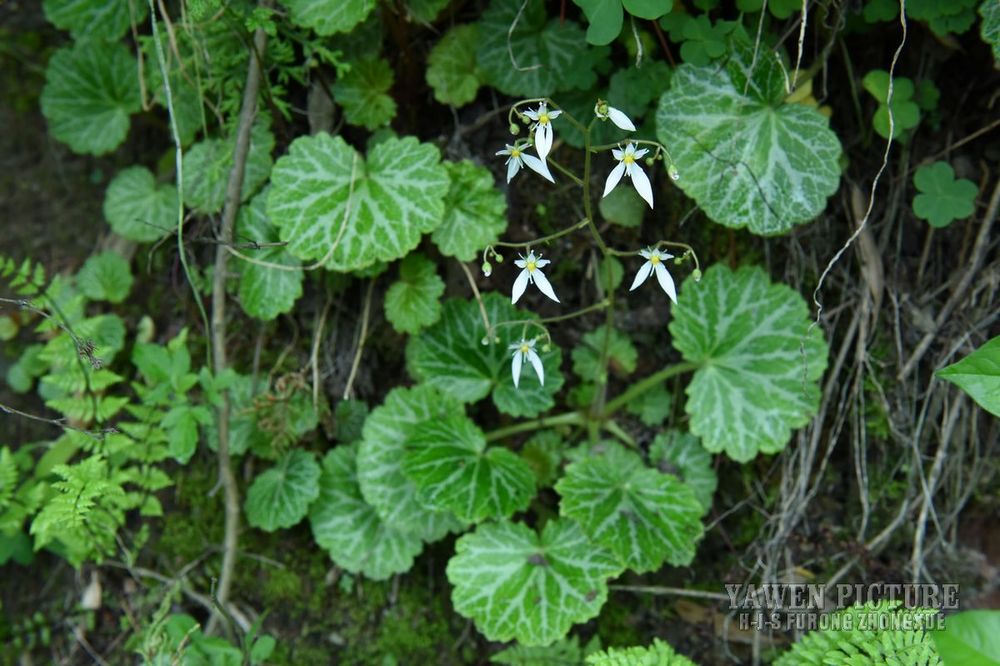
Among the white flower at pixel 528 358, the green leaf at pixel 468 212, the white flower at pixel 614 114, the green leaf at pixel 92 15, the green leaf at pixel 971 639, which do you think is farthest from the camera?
the green leaf at pixel 92 15

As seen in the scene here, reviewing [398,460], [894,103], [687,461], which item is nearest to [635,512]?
[687,461]

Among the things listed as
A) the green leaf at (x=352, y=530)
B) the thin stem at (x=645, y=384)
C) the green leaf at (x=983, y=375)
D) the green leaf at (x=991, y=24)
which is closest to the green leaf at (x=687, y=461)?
the thin stem at (x=645, y=384)

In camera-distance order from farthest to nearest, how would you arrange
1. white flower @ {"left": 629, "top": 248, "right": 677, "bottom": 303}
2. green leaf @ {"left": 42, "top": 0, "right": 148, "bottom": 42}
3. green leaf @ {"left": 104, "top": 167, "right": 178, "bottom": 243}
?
green leaf @ {"left": 104, "top": 167, "right": 178, "bottom": 243}
green leaf @ {"left": 42, "top": 0, "right": 148, "bottom": 42}
white flower @ {"left": 629, "top": 248, "right": 677, "bottom": 303}

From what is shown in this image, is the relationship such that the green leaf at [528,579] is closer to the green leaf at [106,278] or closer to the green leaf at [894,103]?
the green leaf at [894,103]

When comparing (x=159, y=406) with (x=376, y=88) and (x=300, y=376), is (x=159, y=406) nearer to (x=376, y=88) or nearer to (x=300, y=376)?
(x=300, y=376)

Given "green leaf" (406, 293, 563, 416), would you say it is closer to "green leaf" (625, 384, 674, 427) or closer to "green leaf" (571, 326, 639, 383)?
"green leaf" (571, 326, 639, 383)

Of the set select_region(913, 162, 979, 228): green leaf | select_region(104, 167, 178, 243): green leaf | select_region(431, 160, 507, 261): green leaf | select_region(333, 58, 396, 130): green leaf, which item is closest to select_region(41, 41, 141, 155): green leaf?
select_region(104, 167, 178, 243): green leaf
